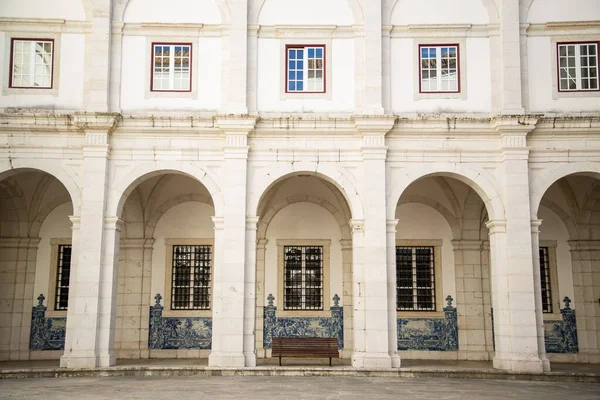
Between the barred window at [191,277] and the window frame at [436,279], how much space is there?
5.66m

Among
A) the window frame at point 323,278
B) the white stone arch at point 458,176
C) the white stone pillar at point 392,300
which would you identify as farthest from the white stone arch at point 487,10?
the window frame at point 323,278

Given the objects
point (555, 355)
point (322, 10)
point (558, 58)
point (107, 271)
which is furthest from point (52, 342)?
point (558, 58)

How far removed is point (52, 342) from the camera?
19266 millimetres

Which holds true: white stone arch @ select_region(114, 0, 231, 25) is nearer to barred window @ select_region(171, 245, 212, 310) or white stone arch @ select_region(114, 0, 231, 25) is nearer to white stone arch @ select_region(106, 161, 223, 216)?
white stone arch @ select_region(106, 161, 223, 216)

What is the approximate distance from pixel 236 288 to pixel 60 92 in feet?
21.9

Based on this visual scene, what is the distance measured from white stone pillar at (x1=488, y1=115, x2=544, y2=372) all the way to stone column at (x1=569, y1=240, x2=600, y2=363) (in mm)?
4052

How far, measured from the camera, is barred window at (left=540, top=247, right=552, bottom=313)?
19625 mm

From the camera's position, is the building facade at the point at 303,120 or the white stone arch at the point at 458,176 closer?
the building facade at the point at 303,120

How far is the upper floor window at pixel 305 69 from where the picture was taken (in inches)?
680

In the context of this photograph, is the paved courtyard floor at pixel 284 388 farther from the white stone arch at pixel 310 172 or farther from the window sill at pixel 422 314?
the window sill at pixel 422 314

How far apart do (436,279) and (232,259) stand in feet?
21.9

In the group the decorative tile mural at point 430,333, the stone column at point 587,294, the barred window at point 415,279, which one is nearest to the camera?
the stone column at point 587,294

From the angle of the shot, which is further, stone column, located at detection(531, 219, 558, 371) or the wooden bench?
the wooden bench

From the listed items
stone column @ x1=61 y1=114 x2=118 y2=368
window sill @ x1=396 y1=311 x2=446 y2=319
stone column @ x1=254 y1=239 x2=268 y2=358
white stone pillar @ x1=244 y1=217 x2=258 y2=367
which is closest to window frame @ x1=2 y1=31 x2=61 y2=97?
stone column @ x1=61 y1=114 x2=118 y2=368
